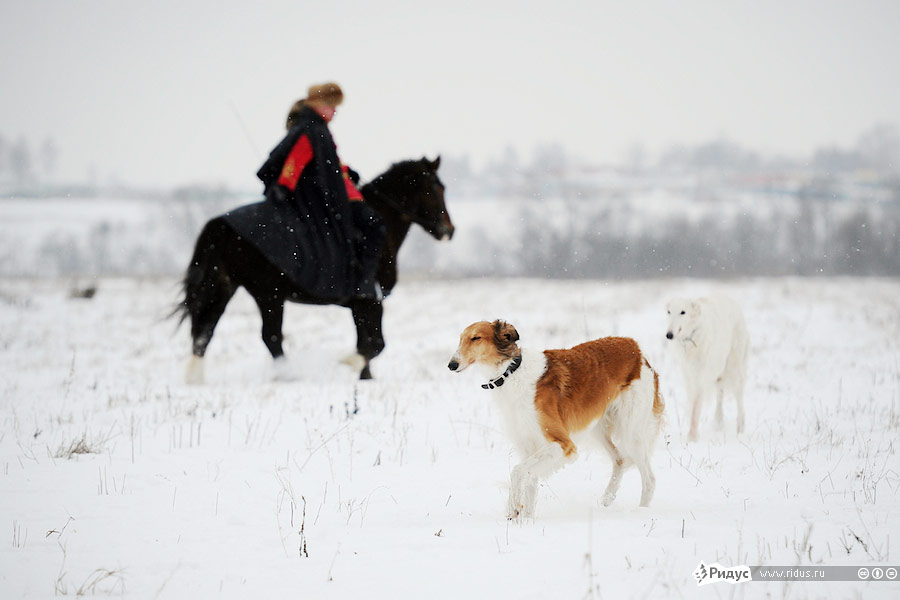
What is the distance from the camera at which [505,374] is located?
13.9 ft

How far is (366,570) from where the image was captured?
306 cm

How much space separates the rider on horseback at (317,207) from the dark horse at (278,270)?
39 cm

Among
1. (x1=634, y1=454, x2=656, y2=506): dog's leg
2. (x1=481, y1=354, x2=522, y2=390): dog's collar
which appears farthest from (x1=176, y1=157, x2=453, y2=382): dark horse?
(x1=634, y1=454, x2=656, y2=506): dog's leg

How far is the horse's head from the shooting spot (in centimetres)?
868

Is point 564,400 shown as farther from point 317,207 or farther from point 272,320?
point 272,320

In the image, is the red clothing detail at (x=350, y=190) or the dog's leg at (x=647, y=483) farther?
the red clothing detail at (x=350, y=190)

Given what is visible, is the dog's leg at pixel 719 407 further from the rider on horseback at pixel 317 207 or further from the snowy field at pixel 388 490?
the rider on horseback at pixel 317 207

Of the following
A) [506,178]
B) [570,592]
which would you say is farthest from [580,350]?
[506,178]

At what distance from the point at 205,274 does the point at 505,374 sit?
17.4 ft

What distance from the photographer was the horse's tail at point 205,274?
7996 millimetres

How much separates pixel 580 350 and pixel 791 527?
1.74 metres

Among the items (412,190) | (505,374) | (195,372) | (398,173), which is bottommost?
(195,372)

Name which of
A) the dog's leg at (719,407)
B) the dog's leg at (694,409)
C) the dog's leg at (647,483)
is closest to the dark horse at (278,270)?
the dog's leg at (694,409)

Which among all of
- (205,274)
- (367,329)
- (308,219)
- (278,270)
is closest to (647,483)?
(367,329)
